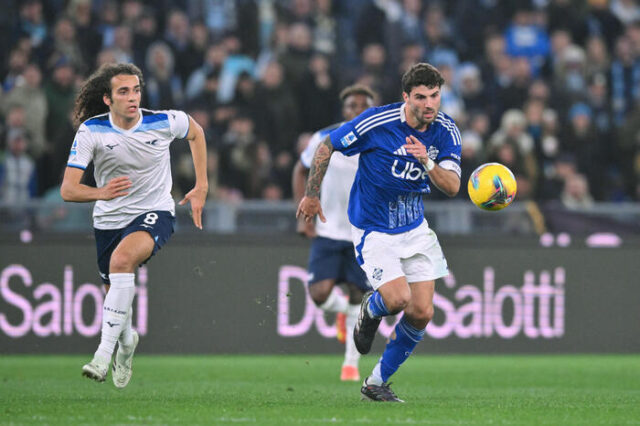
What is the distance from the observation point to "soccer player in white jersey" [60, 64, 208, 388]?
846 cm

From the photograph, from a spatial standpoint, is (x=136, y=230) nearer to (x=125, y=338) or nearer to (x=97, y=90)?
(x=125, y=338)

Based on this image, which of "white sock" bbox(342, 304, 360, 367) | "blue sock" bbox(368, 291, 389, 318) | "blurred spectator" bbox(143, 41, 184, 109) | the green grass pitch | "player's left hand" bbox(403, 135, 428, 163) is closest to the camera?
the green grass pitch

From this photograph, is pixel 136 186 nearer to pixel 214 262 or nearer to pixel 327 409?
pixel 327 409

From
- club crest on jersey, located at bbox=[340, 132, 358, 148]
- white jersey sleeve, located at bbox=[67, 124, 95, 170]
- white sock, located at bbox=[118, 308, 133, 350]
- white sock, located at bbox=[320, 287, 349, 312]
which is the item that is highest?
club crest on jersey, located at bbox=[340, 132, 358, 148]

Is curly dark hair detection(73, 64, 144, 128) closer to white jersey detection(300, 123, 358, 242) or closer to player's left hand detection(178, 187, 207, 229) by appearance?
player's left hand detection(178, 187, 207, 229)

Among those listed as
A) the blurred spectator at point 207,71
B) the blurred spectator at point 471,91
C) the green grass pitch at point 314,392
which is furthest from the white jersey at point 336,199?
the blurred spectator at point 471,91

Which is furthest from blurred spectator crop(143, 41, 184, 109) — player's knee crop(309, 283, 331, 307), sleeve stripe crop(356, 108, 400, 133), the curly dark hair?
sleeve stripe crop(356, 108, 400, 133)

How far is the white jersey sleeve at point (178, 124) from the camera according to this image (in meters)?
8.97

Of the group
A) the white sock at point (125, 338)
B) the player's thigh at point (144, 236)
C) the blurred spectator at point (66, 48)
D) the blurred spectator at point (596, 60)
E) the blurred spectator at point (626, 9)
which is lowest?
the white sock at point (125, 338)

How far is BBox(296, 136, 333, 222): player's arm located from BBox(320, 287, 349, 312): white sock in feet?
8.88

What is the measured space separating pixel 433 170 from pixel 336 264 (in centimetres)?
334

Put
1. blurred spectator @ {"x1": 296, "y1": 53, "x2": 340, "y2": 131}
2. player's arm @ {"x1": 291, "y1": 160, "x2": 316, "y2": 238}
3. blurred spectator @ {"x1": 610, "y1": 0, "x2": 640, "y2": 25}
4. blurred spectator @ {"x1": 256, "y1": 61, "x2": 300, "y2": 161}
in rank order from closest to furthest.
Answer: player's arm @ {"x1": 291, "y1": 160, "x2": 316, "y2": 238} < blurred spectator @ {"x1": 256, "y1": 61, "x2": 300, "y2": 161} < blurred spectator @ {"x1": 296, "y1": 53, "x2": 340, "y2": 131} < blurred spectator @ {"x1": 610, "y1": 0, "x2": 640, "y2": 25}

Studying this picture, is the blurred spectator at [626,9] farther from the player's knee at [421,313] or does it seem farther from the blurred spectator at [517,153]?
the player's knee at [421,313]

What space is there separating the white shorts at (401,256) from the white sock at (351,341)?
2.13 m
